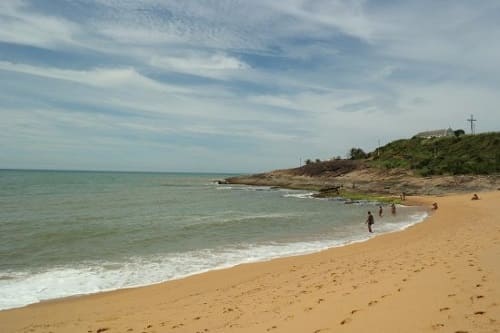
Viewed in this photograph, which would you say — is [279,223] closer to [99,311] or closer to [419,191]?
[99,311]

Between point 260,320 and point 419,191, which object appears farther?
point 419,191

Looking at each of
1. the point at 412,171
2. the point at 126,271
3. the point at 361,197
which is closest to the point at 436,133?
the point at 412,171

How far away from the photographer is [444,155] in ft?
240

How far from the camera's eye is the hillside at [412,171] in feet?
174

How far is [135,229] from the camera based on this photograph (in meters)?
24.8

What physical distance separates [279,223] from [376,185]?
36437 millimetres

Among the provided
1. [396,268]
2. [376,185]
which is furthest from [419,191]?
[396,268]

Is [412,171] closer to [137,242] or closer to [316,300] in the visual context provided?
[137,242]

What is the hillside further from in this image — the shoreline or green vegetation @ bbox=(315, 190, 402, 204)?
the shoreline

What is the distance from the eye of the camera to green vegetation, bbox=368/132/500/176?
59066 mm

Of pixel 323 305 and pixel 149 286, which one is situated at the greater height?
pixel 323 305

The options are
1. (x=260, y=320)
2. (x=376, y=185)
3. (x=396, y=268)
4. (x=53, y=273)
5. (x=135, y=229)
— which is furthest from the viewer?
(x=376, y=185)

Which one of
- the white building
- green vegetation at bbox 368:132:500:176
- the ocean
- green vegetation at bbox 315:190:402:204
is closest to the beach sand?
the ocean

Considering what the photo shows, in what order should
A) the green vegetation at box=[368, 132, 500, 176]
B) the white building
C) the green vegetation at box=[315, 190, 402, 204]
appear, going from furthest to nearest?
the white building
the green vegetation at box=[368, 132, 500, 176]
the green vegetation at box=[315, 190, 402, 204]
